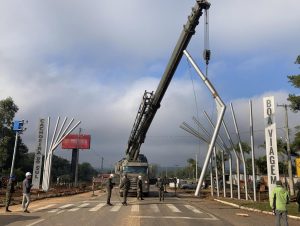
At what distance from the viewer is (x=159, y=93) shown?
103 ft

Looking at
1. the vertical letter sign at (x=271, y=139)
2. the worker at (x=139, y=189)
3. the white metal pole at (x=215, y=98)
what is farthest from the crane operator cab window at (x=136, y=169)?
the vertical letter sign at (x=271, y=139)

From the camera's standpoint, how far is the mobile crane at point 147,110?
26109 millimetres

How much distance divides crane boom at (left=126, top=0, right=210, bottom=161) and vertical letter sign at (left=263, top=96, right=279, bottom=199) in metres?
6.59

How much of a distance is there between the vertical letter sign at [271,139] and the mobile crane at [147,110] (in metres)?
5.09

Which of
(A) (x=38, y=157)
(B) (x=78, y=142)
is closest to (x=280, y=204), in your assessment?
(A) (x=38, y=157)

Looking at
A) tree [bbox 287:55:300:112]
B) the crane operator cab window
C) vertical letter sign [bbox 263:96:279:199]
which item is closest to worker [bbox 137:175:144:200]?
the crane operator cab window

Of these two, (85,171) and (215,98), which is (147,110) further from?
(85,171)

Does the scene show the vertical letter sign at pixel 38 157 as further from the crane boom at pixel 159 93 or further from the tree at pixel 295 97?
the tree at pixel 295 97

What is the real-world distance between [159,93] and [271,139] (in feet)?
34.6

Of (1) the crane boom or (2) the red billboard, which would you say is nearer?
(1) the crane boom

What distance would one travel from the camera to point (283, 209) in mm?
12609

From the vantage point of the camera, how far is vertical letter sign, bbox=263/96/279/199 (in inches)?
896

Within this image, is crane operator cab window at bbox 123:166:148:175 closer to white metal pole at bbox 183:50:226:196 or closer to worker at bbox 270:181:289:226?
white metal pole at bbox 183:50:226:196

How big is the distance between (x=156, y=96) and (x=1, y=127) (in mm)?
27148
